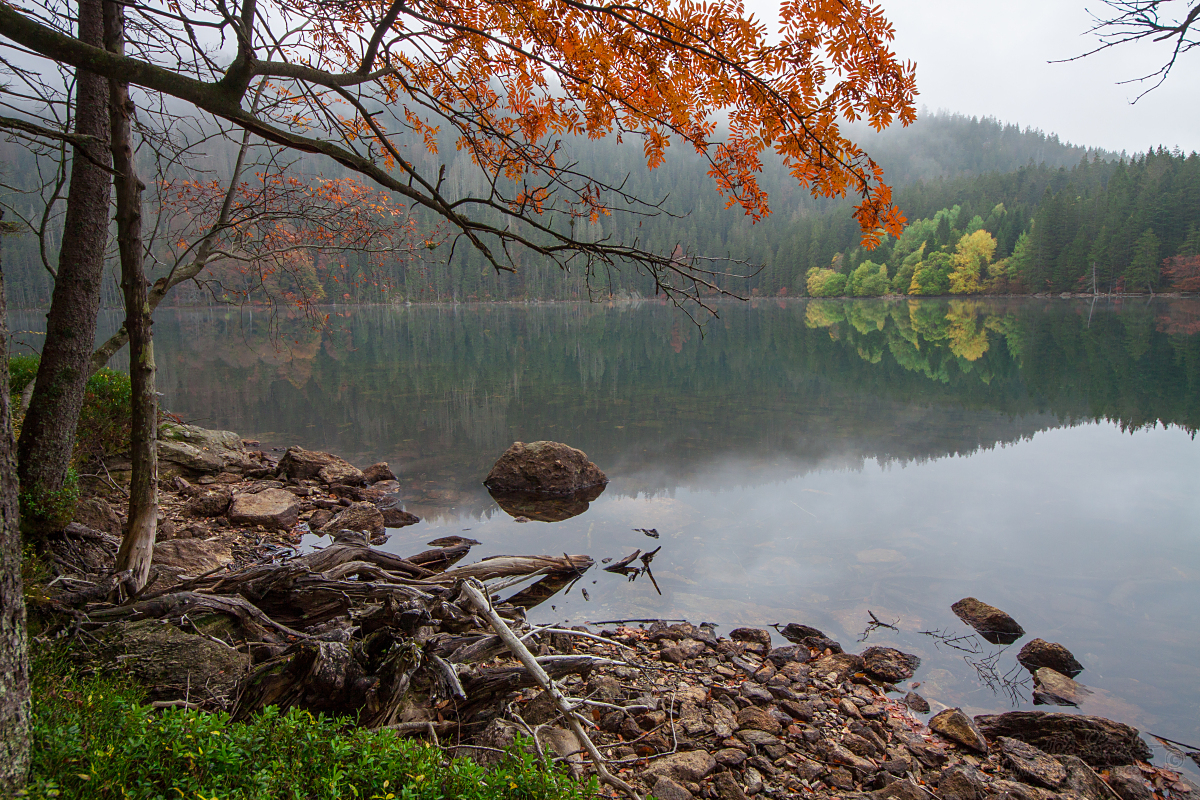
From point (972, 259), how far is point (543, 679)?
96988mm

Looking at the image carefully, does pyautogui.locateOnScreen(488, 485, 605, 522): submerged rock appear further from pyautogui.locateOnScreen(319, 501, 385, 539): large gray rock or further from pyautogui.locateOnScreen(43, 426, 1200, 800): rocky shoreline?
pyautogui.locateOnScreen(43, 426, 1200, 800): rocky shoreline

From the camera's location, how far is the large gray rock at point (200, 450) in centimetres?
977

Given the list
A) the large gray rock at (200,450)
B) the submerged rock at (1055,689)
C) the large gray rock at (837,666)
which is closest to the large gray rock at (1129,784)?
the submerged rock at (1055,689)

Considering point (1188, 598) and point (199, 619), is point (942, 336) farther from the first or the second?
point (199, 619)

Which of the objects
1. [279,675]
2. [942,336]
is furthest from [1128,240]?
[279,675]

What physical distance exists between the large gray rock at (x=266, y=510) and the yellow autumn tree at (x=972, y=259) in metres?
94.6

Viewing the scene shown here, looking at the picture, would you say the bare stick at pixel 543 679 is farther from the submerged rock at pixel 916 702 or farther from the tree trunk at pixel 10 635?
the submerged rock at pixel 916 702

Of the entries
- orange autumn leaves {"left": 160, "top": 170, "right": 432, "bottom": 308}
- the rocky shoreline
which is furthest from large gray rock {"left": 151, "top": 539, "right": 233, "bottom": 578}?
orange autumn leaves {"left": 160, "top": 170, "right": 432, "bottom": 308}

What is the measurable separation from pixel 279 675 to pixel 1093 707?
6.39 m

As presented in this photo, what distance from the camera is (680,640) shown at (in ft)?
19.5

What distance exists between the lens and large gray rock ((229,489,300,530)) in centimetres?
838

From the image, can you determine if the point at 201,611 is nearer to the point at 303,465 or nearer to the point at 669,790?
the point at 669,790

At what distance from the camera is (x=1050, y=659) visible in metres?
5.83

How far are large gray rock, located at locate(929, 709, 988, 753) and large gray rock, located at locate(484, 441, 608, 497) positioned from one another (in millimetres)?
6810
